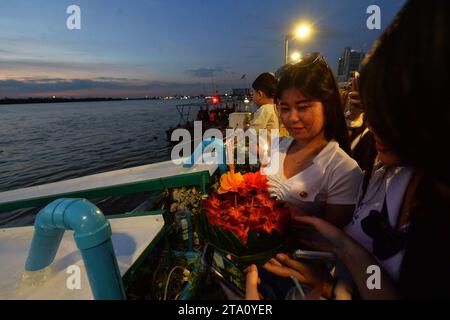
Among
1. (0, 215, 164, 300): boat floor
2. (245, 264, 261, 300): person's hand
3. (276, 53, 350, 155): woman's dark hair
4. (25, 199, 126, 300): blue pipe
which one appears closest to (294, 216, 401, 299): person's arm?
(245, 264, 261, 300): person's hand

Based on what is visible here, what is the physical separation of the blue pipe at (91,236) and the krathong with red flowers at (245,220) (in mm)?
750

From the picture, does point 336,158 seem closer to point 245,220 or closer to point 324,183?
point 324,183

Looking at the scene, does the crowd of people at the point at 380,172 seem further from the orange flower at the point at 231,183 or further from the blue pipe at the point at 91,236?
the blue pipe at the point at 91,236

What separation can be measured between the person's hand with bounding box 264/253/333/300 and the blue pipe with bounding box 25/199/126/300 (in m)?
1.12

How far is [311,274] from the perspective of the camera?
3.81 ft

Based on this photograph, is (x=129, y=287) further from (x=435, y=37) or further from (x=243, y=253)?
(x=435, y=37)

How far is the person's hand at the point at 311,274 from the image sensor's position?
1.12 meters

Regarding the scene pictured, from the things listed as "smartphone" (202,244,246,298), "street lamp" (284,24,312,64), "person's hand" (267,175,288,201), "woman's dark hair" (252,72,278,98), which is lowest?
"smartphone" (202,244,246,298)

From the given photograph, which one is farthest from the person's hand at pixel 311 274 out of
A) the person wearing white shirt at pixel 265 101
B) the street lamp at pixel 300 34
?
the street lamp at pixel 300 34

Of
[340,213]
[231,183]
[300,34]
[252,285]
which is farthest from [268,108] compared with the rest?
[300,34]

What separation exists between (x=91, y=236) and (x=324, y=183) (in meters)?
1.67

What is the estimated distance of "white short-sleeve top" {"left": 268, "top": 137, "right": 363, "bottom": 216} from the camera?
167 centimetres

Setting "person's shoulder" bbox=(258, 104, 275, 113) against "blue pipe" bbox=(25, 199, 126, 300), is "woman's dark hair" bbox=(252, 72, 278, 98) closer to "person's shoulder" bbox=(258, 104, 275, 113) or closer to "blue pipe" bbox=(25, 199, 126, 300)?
"person's shoulder" bbox=(258, 104, 275, 113)
